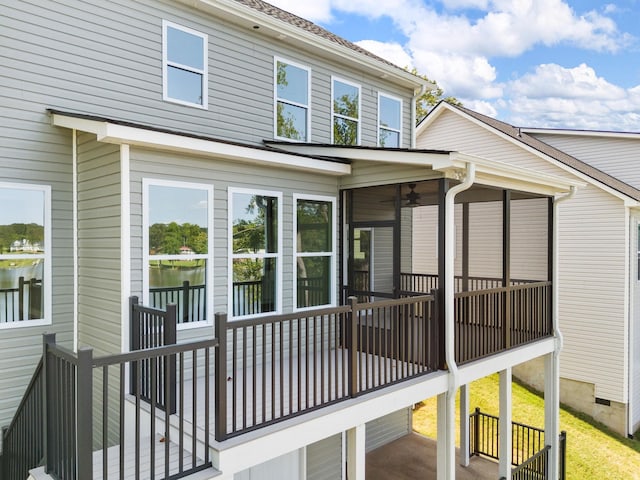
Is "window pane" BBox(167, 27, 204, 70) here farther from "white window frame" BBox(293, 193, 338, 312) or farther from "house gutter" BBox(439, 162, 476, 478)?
"house gutter" BBox(439, 162, 476, 478)

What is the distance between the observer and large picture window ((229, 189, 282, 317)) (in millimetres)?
6340

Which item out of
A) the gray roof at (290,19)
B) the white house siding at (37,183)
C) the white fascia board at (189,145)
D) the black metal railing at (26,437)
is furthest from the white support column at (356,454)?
the gray roof at (290,19)

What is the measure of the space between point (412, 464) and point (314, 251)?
15.2ft

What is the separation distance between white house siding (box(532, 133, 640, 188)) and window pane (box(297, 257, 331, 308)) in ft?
39.7

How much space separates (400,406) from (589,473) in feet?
22.9

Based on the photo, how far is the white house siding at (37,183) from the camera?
5.64 meters

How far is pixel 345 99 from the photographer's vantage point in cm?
966

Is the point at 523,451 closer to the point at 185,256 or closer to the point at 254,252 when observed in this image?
the point at 254,252

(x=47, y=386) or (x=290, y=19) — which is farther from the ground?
(x=290, y=19)

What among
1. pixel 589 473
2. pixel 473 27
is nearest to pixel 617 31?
pixel 473 27

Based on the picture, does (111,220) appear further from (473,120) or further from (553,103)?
(553,103)

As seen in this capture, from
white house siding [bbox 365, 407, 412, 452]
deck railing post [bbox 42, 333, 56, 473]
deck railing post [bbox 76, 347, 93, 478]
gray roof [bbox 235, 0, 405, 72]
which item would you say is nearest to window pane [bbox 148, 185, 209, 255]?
deck railing post [bbox 42, 333, 56, 473]

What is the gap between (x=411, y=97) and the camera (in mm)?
11164

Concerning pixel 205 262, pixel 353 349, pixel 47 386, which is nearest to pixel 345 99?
pixel 205 262
